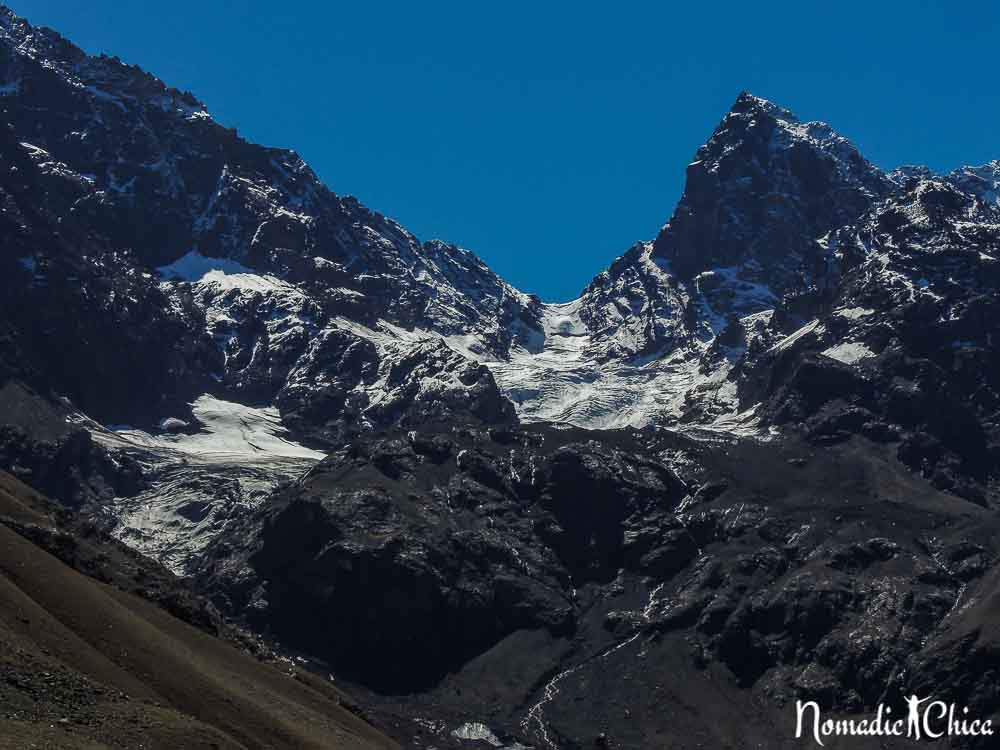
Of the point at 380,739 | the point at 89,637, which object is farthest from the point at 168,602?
the point at 89,637

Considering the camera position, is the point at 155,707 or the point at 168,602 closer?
the point at 155,707

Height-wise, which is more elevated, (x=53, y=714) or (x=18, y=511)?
(x=18, y=511)

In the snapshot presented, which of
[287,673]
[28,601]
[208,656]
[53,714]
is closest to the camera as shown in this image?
[53,714]

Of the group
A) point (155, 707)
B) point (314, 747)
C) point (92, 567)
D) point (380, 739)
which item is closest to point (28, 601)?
point (155, 707)

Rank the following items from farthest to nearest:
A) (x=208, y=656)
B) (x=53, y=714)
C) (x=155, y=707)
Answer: (x=208, y=656) → (x=155, y=707) → (x=53, y=714)

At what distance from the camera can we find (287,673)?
7761 inches

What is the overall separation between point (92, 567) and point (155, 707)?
5764 centimetres

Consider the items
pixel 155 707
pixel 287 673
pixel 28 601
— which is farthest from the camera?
pixel 287 673

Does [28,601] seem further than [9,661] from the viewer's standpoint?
Yes

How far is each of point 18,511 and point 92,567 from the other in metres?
12.8

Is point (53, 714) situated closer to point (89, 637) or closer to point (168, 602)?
point (89, 637)

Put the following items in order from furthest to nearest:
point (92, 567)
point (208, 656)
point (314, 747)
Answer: point (92, 567) < point (208, 656) < point (314, 747)

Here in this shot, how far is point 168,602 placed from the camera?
628 ft

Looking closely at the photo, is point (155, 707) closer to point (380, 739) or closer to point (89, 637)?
point (89, 637)
